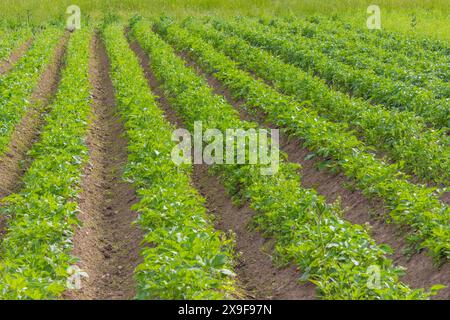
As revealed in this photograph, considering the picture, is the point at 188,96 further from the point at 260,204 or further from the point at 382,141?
the point at 260,204

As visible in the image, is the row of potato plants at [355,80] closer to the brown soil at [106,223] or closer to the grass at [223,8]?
the brown soil at [106,223]

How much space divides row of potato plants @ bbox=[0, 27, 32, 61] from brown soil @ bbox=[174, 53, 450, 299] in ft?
33.4

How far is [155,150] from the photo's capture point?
9.82 metres

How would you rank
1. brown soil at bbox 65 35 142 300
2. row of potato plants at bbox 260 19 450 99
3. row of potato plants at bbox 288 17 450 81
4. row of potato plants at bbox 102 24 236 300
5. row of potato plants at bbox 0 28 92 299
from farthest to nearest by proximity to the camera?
row of potato plants at bbox 288 17 450 81, row of potato plants at bbox 260 19 450 99, brown soil at bbox 65 35 142 300, row of potato plants at bbox 0 28 92 299, row of potato plants at bbox 102 24 236 300

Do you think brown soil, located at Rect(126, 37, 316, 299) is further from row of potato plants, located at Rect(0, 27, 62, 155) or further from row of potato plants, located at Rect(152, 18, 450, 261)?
row of potato plants, located at Rect(0, 27, 62, 155)

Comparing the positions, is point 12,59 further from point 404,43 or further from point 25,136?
point 404,43

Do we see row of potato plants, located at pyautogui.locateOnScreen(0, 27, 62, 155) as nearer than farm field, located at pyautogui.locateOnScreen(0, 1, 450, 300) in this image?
No

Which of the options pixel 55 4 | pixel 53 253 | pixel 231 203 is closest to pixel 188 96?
pixel 231 203

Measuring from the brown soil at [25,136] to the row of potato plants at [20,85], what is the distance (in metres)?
0.14

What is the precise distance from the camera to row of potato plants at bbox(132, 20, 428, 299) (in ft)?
19.7

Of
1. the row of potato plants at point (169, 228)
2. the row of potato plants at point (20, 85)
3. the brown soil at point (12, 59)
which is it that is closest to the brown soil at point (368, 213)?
the row of potato plants at point (169, 228)

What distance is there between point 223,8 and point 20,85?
16.8 m

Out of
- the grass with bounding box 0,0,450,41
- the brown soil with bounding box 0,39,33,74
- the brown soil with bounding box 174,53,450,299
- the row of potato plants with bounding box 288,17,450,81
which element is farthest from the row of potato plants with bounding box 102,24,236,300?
the grass with bounding box 0,0,450,41

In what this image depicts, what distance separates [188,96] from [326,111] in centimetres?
249
